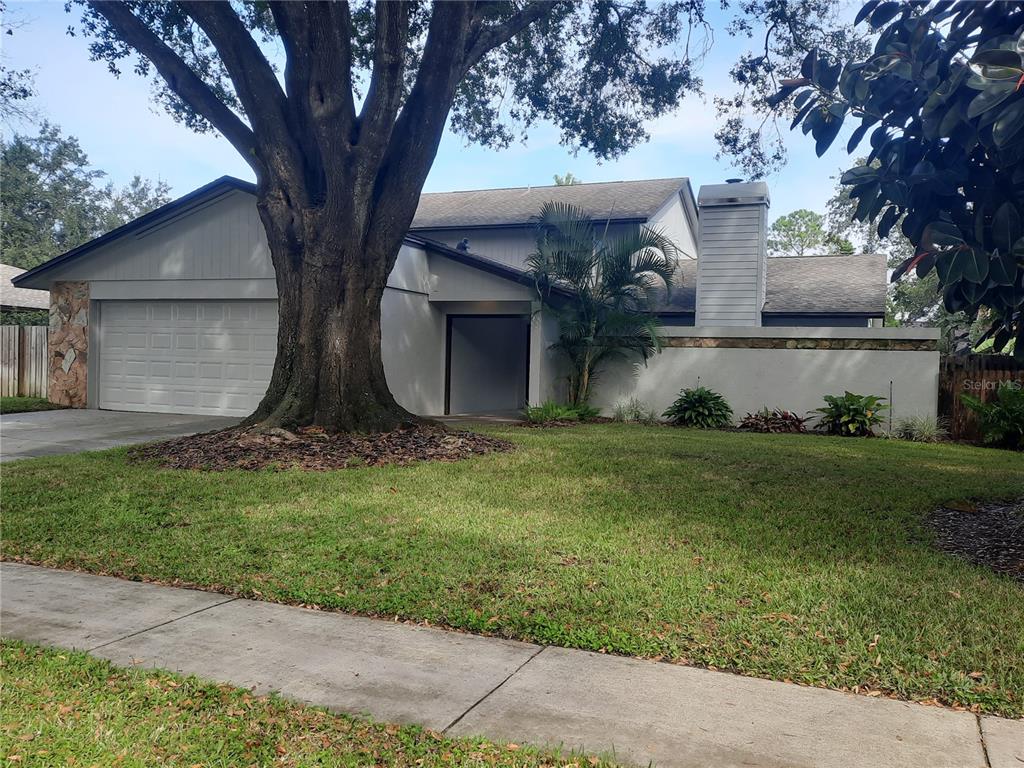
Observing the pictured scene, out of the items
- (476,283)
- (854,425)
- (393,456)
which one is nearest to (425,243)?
(476,283)

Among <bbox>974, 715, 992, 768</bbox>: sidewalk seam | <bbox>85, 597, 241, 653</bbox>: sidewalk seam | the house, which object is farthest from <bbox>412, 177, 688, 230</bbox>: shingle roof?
<bbox>974, 715, 992, 768</bbox>: sidewalk seam

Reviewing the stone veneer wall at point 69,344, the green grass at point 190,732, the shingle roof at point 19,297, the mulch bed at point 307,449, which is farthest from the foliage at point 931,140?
the shingle roof at point 19,297

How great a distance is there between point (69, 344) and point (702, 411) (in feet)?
44.4

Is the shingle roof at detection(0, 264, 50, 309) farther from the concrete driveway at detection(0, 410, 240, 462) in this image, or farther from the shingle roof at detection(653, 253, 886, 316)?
the shingle roof at detection(653, 253, 886, 316)

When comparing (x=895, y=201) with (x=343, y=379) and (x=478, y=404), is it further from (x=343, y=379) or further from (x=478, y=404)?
(x=478, y=404)

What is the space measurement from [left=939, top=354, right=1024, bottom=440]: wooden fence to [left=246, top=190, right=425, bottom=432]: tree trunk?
1010 cm

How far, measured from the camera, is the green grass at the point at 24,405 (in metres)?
16.1

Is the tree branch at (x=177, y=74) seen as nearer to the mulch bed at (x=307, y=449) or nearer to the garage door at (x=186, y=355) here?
the mulch bed at (x=307, y=449)

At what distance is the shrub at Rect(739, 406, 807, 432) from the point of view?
15.0 metres

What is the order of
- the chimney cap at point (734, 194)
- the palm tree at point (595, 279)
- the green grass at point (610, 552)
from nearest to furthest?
the green grass at point (610, 552) → the palm tree at point (595, 279) → the chimney cap at point (734, 194)

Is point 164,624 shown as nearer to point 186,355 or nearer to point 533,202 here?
point 186,355

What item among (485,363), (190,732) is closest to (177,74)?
(190,732)

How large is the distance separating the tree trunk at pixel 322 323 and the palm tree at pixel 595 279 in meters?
5.10

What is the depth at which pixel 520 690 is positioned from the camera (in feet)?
11.9
